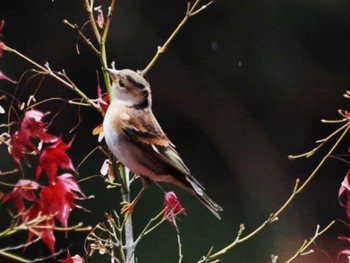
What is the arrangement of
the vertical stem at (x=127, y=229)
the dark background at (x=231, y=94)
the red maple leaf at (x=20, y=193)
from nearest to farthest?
the red maple leaf at (x=20, y=193)
the vertical stem at (x=127, y=229)
the dark background at (x=231, y=94)

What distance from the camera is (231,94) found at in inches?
175

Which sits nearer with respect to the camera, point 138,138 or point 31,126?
point 31,126

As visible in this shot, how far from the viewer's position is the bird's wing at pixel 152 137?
153 centimetres

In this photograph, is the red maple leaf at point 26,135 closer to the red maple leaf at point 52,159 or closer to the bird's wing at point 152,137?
the red maple leaf at point 52,159

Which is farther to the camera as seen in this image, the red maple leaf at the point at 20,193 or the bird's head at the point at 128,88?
the bird's head at the point at 128,88

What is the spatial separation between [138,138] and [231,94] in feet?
9.64

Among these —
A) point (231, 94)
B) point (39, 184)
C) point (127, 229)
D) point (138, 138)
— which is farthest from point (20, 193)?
point (231, 94)

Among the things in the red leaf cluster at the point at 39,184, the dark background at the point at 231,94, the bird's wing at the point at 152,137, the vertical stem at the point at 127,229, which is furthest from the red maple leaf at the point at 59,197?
the dark background at the point at 231,94

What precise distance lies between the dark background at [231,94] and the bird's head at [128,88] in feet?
7.47

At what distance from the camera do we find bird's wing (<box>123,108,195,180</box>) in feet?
5.01

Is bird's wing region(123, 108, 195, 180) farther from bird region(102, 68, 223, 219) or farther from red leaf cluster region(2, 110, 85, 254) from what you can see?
red leaf cluster region(2, 110, 85, 254)

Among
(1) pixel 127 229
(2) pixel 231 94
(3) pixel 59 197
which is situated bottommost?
(2) pixel 231 94

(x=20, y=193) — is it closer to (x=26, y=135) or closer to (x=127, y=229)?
(x=26, y=135)

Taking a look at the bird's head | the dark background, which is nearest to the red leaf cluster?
the bird's head
